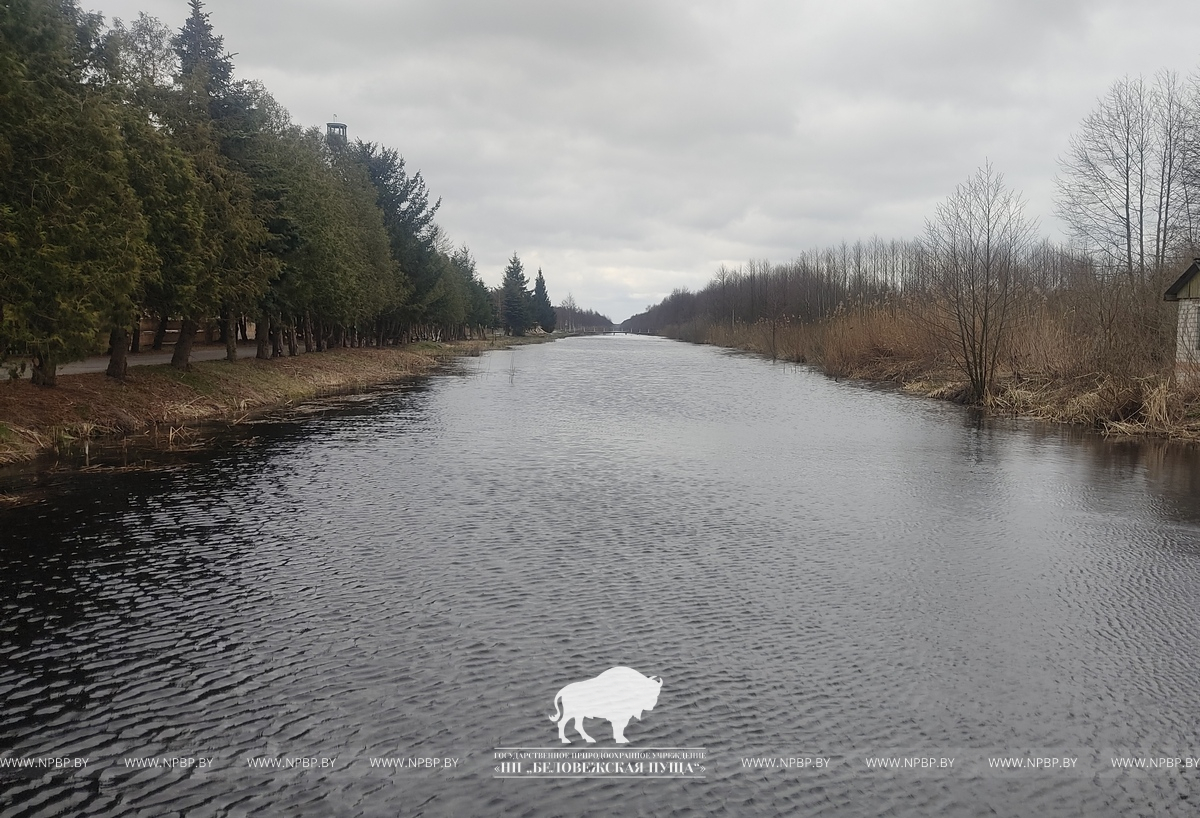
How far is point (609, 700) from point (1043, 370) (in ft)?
84.9

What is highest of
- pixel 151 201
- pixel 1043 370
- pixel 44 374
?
pixel 151 201

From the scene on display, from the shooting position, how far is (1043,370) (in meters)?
27.0

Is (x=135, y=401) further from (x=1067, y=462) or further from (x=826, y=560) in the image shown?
(x=1067, y=462)

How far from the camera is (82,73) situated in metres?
18.2

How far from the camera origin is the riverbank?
53.2ft

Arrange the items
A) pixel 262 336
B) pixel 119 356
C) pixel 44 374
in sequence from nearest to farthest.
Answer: pixel 44 374 → pixel 119 356 → pixel 262 336

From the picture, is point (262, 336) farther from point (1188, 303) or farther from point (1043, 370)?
point (1188, 303)

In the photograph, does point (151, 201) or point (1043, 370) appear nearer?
point (151, 201)

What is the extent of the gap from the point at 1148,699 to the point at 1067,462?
11660 mm

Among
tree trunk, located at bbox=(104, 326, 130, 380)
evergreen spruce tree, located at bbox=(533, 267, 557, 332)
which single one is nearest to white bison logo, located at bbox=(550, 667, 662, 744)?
tree trunk, located at bbox=(104, 326, 130, 380)

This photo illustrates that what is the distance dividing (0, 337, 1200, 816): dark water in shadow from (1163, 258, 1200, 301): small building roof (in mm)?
16163

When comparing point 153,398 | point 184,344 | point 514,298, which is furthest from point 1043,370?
point 514,298

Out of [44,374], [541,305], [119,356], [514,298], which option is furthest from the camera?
[541,305]

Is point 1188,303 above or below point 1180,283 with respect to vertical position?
below
